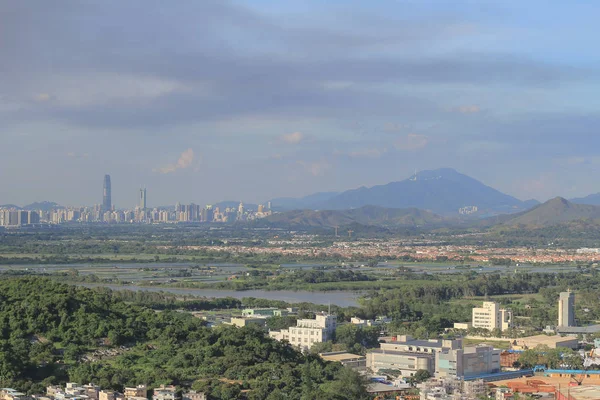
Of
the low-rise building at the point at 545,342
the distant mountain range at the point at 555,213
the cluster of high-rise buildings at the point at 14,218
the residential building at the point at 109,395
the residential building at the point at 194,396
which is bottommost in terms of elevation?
the low-rise building at the point at 545,342

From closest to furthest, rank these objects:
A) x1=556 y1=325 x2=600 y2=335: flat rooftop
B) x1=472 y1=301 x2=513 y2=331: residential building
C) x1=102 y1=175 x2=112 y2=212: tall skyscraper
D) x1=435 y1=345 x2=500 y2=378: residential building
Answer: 1. x1=435 y1=345 x2=500 y2=378: residential building
2. x1=556 y1=325 x2=600 y2=335: flat rooftop
3. x1=472 y1=301 x2=513 y2=331: residential building
4. x1=102 y1=175 x2=112 y2=212: tall skyscraper

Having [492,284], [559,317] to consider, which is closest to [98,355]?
[559,317]

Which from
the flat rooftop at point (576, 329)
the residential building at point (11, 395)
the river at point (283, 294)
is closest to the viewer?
the residential building at point (11, 395)

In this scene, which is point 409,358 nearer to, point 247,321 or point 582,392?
point 582,392

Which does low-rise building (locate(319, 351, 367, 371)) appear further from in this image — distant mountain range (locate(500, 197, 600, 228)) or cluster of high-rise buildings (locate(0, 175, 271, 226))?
cluster of high-rise buildings (locate(0, 175, 271, 226))

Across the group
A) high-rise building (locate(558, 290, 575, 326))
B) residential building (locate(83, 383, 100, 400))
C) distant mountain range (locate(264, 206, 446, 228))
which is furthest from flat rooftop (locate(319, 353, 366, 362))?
distant mountain range (locate(264, 206, 446, 228))

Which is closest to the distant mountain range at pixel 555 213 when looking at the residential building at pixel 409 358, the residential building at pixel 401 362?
the residential building at pixel 409 358

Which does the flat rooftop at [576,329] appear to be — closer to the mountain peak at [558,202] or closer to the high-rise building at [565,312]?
the high-rise building at [565,312]
